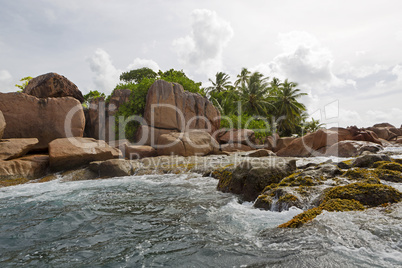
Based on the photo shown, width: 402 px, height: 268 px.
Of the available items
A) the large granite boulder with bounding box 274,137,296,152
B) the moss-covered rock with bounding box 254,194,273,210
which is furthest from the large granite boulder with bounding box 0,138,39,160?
the large granite boulder with bounding box 274,137,296,152

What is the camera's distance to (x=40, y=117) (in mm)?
13430

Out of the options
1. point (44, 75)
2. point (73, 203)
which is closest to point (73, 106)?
point (44, 75)

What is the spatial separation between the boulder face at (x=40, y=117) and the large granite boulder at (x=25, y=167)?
185 cm

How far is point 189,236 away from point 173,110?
1648 cm

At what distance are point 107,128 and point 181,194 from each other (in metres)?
16.0

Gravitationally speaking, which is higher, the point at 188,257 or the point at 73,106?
the point at 73,106

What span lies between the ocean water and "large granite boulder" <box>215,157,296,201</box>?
1.97 ft

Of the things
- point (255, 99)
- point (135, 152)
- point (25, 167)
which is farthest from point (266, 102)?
point (25, 167)

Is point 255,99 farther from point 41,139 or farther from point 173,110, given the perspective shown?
point 41,139

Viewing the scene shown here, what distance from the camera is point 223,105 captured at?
31.3 meters

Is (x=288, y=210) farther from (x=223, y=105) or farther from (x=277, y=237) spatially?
(x=223, y=105)

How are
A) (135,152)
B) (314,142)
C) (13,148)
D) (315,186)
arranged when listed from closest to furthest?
(315,186) → (13,148) → (135,152) → (314,142)

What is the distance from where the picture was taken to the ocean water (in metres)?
2.95

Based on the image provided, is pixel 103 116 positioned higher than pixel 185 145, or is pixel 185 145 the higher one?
pixel 103 116
